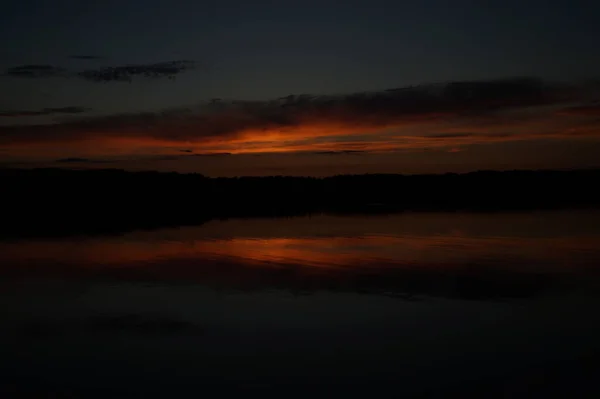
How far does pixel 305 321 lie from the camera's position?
10.7 metres

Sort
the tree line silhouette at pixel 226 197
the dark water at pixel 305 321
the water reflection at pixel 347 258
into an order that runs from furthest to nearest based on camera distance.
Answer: the tree line silhouette at pixel 226 197, the water reflection at pixel 347 258, the dark water at pixel 305 321

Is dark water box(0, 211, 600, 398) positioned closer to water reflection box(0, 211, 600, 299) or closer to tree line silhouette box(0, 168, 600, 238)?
water reflection box(0, 211, 600, 299)

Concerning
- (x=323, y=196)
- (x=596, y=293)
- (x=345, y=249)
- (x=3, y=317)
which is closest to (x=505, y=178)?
(x=323, y=196)

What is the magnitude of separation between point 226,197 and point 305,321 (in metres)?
52.1

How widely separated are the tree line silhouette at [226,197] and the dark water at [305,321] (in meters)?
12.9

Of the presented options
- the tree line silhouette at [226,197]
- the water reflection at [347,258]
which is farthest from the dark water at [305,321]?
the tree line silhouette at [226,197]

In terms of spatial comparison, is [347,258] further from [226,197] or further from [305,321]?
[226,197]

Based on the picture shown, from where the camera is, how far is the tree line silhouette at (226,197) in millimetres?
35750

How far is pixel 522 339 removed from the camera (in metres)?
9.54

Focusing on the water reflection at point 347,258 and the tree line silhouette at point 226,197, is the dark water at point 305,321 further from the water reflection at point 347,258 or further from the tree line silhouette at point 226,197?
the tree line silhouette at point 226,197

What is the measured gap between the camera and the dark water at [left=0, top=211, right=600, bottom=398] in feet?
26.1

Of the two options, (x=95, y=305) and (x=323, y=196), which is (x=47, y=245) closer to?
(x=95, y=305)

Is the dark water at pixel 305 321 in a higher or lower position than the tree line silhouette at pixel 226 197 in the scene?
lower

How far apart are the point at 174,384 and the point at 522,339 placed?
15.9ft
